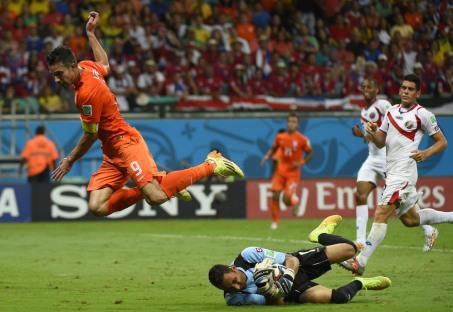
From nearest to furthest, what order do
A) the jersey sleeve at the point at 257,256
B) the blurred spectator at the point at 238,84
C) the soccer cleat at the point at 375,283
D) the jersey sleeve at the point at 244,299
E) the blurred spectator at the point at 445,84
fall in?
1. the jersey sleeve at the point at 257,256
2. the jersey sleeve at the point at 244,299
3. the soccer cleat at the point at 375,283
4. the blurred spectator at the point at 238,84
5. the blurred spectator at the point at 445,84

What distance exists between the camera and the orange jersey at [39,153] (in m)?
23.9

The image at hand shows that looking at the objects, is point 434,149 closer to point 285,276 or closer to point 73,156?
point 285,276

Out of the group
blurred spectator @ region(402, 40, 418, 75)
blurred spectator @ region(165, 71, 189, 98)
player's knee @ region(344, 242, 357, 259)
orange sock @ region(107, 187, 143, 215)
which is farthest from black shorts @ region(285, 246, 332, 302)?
blurred spectator @ region(402, 40, 418, 75)

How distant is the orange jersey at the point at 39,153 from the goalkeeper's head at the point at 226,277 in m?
15.0

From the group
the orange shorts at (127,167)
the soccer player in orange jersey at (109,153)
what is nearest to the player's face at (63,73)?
the soccer player in orange jersey at (109,153)

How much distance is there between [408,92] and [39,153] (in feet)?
44.3

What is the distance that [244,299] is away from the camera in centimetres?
1004

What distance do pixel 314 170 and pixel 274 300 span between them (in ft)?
53.6

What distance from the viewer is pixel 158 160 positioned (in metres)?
25.1

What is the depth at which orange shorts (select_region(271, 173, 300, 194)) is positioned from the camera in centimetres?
2211

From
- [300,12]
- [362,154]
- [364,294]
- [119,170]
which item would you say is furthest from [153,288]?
[300,12]

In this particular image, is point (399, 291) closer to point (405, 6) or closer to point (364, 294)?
point (364, 294)

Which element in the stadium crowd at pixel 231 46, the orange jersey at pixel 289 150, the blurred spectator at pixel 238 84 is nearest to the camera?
the orange jersey at pixel 289 150

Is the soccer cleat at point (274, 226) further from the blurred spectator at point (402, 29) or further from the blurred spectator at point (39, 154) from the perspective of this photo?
the blurred spectator at point (402, 29)
